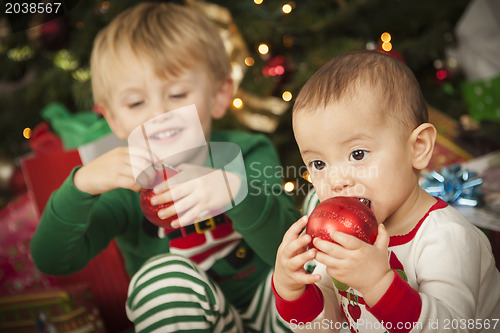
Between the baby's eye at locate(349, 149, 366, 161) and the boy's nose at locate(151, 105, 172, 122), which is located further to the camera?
the boy's nose at locate(151, 105, 172, 122)

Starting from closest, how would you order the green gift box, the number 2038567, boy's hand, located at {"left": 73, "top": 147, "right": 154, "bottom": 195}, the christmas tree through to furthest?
1. boy's hand, located at {"left": 73, "top": 147, "right": 154, "bottom": 195}
2. the number 2038567
3. the christmas tree
4. the green gift box

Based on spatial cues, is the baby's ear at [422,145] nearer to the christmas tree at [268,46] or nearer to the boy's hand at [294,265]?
the boy's hand at [294,265]

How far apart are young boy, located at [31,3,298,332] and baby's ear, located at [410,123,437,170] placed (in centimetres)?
14

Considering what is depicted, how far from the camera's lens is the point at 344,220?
0.40 metres

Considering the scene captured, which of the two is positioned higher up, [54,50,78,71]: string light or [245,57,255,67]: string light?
[54,50,78,71]: string light

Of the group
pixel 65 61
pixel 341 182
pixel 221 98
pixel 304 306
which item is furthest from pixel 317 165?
pixel 65 61

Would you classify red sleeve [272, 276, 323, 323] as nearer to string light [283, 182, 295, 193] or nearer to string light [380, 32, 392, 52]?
string light [283, 182, 295, 193]

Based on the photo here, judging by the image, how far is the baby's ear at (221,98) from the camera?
0.69m

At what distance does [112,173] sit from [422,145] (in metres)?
0.34

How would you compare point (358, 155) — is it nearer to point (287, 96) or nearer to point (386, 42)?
point (287, 96)

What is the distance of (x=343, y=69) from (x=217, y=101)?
0.28m

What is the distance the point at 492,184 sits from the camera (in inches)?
31.2

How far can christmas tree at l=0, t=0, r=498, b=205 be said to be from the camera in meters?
0.95

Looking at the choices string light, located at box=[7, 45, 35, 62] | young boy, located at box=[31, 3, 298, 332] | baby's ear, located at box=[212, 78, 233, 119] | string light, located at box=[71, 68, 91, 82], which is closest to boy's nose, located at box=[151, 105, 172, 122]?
young boy, located at box=[31, 3, 298, 332]
